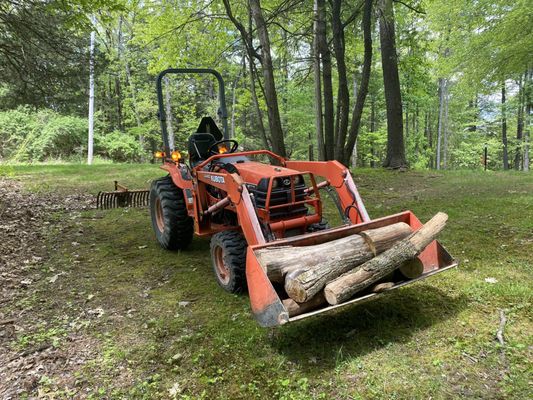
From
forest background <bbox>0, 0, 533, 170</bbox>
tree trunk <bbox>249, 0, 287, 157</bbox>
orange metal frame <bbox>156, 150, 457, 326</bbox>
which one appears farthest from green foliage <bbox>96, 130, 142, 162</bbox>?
orange metal frame <bbox>156, 150, 457, 326</bbox>

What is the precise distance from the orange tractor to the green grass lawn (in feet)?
1.02

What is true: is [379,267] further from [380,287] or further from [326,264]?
[326,264]

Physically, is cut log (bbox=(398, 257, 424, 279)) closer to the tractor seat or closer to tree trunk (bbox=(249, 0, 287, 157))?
the tractor seat

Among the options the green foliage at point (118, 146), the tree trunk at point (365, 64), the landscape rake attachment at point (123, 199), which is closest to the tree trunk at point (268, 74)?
the tree trunk at point (365, 64)

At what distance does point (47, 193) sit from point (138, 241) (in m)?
5.76

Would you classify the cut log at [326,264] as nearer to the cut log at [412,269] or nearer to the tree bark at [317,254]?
the tree bark at [317,254]

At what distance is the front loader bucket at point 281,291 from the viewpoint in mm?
2578

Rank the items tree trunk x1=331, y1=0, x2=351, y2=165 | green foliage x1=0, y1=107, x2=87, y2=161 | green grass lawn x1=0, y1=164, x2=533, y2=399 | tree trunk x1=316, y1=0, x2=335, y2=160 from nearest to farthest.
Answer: green grass lawn x1=0, y1=164, x2=533, y2=399
tree trunk x1=331, y1=0, x2=351, y2=165
tree trunk x1=316, y1=0, x2=335, y2=160
green foliage x1=0, y1=107, x2=87, y2=161

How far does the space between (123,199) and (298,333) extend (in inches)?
245

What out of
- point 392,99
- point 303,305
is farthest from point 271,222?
point 392,99

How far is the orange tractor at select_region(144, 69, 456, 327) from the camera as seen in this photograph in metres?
3.06

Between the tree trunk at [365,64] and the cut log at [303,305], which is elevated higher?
the tree trunk at [365,64]

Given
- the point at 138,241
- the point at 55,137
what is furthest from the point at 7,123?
the point at 138,241

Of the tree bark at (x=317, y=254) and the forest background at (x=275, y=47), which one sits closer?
the tree bark at (x=317, y=254)
